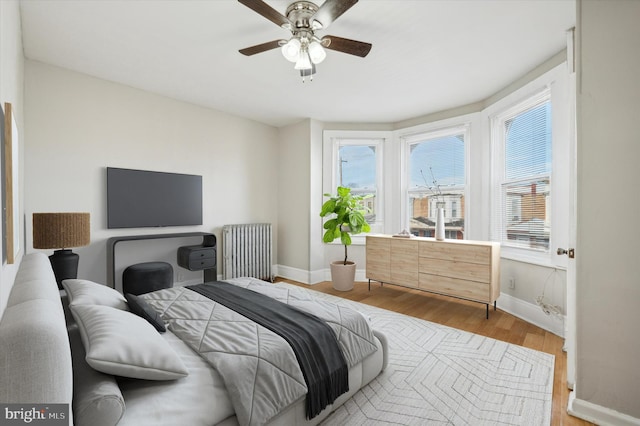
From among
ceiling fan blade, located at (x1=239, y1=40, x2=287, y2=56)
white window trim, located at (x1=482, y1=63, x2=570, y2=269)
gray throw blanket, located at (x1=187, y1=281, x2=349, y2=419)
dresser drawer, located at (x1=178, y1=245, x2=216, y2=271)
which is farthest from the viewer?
dresser drawer, located at (x1=178, y1=245, x2=216, y2=271)

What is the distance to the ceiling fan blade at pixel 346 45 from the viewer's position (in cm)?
206

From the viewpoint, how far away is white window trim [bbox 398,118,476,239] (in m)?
4.04

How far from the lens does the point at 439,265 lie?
3535mm

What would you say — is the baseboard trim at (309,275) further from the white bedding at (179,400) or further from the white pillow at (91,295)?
the white bedding at (179,400)

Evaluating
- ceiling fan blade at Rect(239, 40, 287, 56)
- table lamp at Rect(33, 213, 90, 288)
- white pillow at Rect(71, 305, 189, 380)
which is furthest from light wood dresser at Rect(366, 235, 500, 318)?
table lamp at Rect(33, 213, 90, 288)

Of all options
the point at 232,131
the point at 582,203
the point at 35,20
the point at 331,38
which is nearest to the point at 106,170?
the point at 35,20

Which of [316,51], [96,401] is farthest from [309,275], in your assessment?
[96,401]

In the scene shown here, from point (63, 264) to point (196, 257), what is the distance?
4.69 ft

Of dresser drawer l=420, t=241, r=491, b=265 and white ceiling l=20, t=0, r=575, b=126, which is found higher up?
white ceiling l=20, t=0, r=575, b=126

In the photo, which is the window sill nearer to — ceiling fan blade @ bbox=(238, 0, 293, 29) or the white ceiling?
the white ceiling

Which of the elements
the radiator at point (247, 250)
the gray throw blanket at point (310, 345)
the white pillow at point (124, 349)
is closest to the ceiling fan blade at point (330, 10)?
the gray throw blanket at point (310, 345)

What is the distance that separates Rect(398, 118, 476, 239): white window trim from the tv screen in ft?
10.1

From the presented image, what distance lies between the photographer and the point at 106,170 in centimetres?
337

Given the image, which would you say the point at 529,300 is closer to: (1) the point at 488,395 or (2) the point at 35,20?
(1) the point at 488,395
